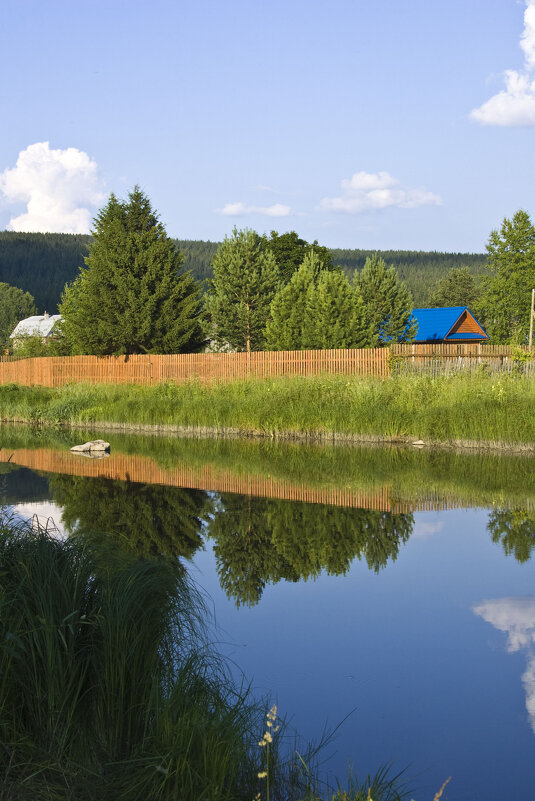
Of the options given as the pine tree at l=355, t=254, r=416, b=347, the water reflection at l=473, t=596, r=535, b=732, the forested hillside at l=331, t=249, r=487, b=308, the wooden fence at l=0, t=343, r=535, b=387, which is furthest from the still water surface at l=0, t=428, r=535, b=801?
the forested hillside at l=331, t=249, r=487, b=308

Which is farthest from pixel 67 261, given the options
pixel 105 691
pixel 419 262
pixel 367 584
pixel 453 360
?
pixel 105 691

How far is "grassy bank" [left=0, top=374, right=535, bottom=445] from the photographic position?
18.7 meters

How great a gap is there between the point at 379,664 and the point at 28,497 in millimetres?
7914

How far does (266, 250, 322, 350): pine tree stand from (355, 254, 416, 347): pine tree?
802cm

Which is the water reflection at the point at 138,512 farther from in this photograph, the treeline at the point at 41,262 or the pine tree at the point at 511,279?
the treeline at the point at 41,262

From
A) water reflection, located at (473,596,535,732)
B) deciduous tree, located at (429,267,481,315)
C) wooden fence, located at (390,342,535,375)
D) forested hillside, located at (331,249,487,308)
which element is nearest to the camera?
water reflection, located at (473,596,535,732)

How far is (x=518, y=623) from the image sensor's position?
19.8ft

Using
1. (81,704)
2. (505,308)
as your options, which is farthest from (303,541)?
(505,308)

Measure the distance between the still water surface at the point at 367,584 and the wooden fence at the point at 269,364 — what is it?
32.9 feet

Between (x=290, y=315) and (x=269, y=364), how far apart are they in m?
11.5

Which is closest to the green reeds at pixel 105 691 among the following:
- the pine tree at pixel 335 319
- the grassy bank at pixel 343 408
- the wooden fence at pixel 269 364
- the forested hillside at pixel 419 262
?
the grassy bank at pixel 343 408

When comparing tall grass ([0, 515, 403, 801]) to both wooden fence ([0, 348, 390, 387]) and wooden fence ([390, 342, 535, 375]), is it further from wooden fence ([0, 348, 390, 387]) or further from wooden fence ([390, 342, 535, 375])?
wooden fence ([0, 348, 390, 387])

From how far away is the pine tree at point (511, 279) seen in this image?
52312mm

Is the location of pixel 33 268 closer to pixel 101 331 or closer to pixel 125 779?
pixel 101 331
